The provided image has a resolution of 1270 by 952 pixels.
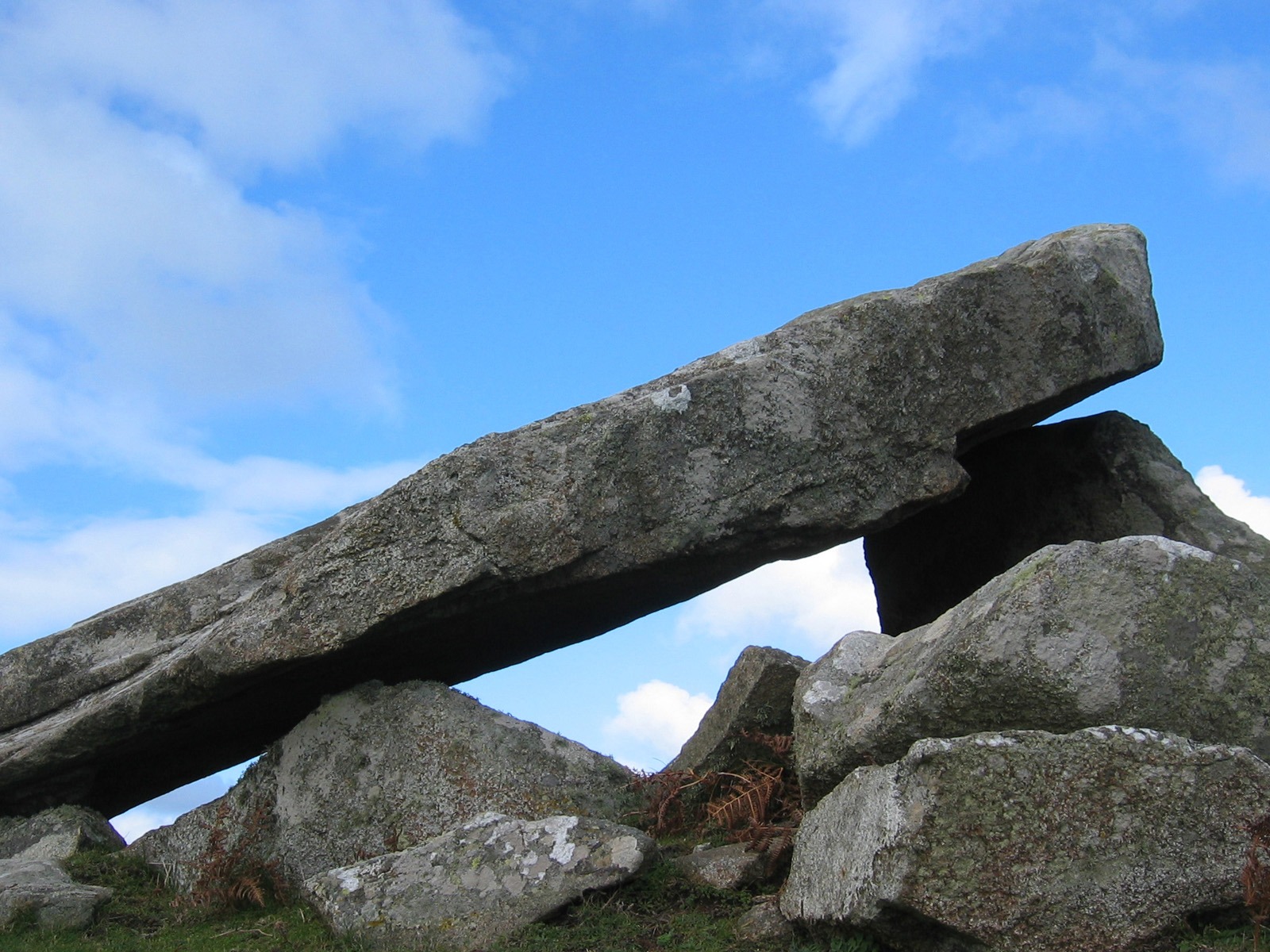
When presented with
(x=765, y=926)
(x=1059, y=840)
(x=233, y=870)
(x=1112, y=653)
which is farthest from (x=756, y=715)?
(x=233, y=870)

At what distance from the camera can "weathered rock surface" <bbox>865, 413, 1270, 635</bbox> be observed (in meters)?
10.6

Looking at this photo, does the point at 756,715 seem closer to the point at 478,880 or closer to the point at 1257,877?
the point at 478,880

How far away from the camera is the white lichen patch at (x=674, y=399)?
9.11 meters

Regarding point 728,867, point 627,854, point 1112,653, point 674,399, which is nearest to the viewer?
point 1112,653

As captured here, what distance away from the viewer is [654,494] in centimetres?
898

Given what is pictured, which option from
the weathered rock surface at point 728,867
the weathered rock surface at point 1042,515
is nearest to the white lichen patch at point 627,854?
the weathered rock surface at point 728,867

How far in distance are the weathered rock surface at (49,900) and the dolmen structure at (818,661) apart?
83 cm

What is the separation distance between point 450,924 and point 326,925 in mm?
971

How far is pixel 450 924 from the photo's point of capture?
6.79 m

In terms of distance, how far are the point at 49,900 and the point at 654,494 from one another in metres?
4.81

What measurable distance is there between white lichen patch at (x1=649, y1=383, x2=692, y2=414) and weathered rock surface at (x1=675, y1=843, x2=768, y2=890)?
3.09 metres

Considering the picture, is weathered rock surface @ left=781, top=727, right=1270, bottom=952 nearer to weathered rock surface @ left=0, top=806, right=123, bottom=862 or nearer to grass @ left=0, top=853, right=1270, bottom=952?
grass @ left=0, top=853, right=1270, bottom=952

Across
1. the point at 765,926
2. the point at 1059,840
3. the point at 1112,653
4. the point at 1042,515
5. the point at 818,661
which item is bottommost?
the point at 765,926

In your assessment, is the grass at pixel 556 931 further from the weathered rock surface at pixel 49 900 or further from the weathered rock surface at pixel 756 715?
the weathered rock surface at pixel 756 715
